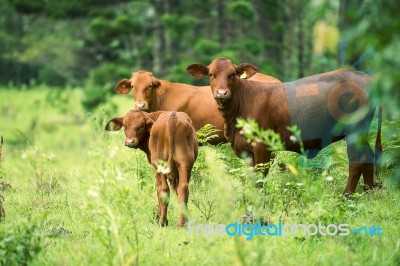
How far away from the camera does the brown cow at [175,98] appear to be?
33.6 ft

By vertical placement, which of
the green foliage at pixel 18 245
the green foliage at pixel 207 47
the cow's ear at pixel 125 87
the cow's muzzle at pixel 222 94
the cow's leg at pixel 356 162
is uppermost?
the cow's muzzle at pixel 222 94

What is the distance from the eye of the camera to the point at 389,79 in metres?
3.32

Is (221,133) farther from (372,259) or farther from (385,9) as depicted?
(385,9)

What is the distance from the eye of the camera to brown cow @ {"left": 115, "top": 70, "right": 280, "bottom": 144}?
1025cm

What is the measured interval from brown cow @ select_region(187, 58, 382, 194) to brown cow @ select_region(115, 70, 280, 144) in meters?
1.66

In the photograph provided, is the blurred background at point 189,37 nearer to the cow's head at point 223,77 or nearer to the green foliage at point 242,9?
the green foliage at point 242,9

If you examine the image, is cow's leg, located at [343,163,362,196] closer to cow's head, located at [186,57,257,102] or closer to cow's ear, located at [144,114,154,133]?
cow's head, located at [186,57,257,102]

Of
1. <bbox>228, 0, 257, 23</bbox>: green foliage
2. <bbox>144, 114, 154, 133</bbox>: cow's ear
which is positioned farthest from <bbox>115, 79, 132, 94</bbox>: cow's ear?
<bbox>228, 0, 257, 23</bbox>: green foliage

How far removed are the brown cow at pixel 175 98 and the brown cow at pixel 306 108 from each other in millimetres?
1660

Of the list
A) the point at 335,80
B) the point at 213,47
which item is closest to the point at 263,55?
the point at 213,47

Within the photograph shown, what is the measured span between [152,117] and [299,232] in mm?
2408

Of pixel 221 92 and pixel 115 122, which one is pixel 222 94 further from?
pixel 115 122

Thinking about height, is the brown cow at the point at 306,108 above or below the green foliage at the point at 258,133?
below

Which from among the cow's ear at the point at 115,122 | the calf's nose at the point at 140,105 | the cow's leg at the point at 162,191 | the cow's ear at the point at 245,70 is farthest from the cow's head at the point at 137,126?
the calf's nose at the point at 140,105
